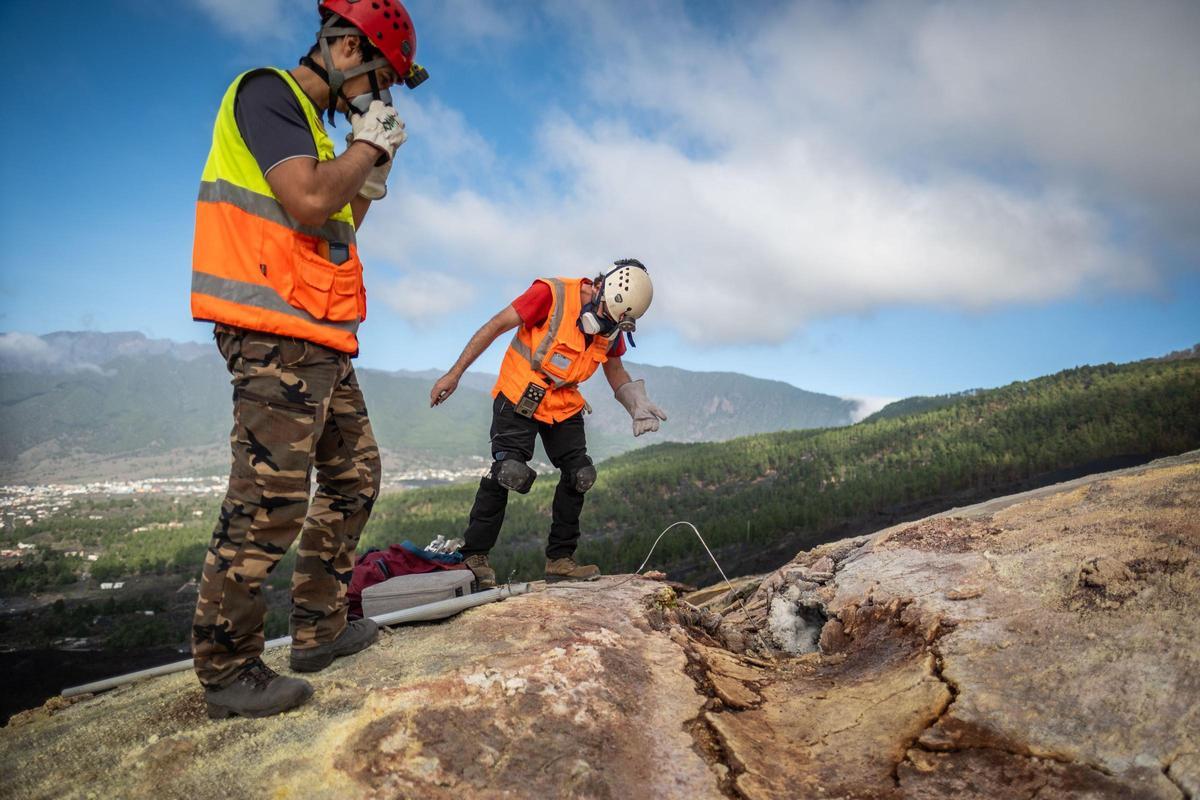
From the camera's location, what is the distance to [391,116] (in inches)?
112

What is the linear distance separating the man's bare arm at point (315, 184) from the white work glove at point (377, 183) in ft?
1.51

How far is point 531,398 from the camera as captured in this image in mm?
5270

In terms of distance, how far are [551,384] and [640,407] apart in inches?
41.0

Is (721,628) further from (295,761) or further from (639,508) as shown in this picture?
(639,508)

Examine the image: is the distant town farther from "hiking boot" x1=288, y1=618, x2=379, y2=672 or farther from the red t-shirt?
"hiking boot" x1=288, y1=618, x2=379, y2=672

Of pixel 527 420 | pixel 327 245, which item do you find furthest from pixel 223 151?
pixel 527 420

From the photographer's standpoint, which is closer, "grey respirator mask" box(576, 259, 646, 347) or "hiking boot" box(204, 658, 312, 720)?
"hiking boot" box(204, 658, 312, 720)

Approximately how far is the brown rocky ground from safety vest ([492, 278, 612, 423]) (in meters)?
1.96

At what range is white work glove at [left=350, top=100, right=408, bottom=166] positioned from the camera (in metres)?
2.77

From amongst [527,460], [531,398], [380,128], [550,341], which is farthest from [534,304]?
[380,128]

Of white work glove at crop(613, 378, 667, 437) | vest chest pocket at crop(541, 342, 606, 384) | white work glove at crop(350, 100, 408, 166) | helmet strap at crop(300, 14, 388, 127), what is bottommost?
white work glove at crop(613, 378, 667, 437)

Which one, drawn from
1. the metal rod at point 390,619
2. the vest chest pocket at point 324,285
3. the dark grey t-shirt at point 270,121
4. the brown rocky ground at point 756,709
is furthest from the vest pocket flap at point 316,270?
the metal rod at point 390,619

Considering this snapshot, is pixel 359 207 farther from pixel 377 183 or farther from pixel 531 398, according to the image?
pixel 531 398

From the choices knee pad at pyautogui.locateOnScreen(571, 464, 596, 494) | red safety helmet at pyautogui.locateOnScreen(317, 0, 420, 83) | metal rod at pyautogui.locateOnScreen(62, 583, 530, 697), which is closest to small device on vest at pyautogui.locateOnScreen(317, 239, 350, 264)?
red safety helmet at pyautogui.locateOnScreen(317, 0, 420, 83)
